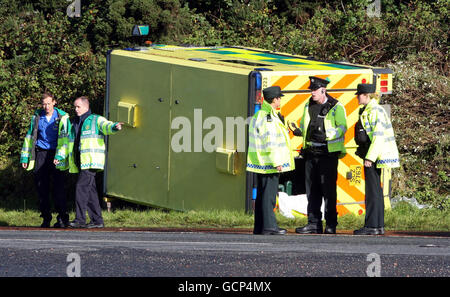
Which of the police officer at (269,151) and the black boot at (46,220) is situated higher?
the police officer at (269,151)

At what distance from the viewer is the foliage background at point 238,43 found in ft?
54.3

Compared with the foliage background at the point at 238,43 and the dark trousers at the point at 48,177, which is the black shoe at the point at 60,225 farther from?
the foliage background at the point at 238,43

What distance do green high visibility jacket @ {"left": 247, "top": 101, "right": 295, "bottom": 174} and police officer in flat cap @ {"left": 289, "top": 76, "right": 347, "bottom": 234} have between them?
329 mm

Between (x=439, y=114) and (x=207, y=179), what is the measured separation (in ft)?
15.0

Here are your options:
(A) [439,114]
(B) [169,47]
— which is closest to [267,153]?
(B) [169,47]

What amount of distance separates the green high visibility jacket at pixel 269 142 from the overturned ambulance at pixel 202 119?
1.59m

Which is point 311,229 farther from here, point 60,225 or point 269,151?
point 60,225

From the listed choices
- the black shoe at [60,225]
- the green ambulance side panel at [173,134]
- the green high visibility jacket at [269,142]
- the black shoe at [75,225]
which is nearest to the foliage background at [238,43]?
the green ambulance side panel at [173,134]

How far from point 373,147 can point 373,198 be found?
1.96 ft

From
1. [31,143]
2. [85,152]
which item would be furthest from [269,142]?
[31,143]

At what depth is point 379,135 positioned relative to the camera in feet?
37.2

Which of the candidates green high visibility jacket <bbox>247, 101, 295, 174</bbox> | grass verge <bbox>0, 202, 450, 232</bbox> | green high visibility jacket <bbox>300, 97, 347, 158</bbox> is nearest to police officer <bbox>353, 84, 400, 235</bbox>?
green high visibility jacket <bbox>300, 97, 347, 158</bbox>

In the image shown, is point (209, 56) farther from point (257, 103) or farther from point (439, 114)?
point (439, 114)

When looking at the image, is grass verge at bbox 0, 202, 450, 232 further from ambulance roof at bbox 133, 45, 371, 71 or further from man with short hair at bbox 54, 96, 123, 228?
ambulance roof at bbox 133, 45, 371, 71
